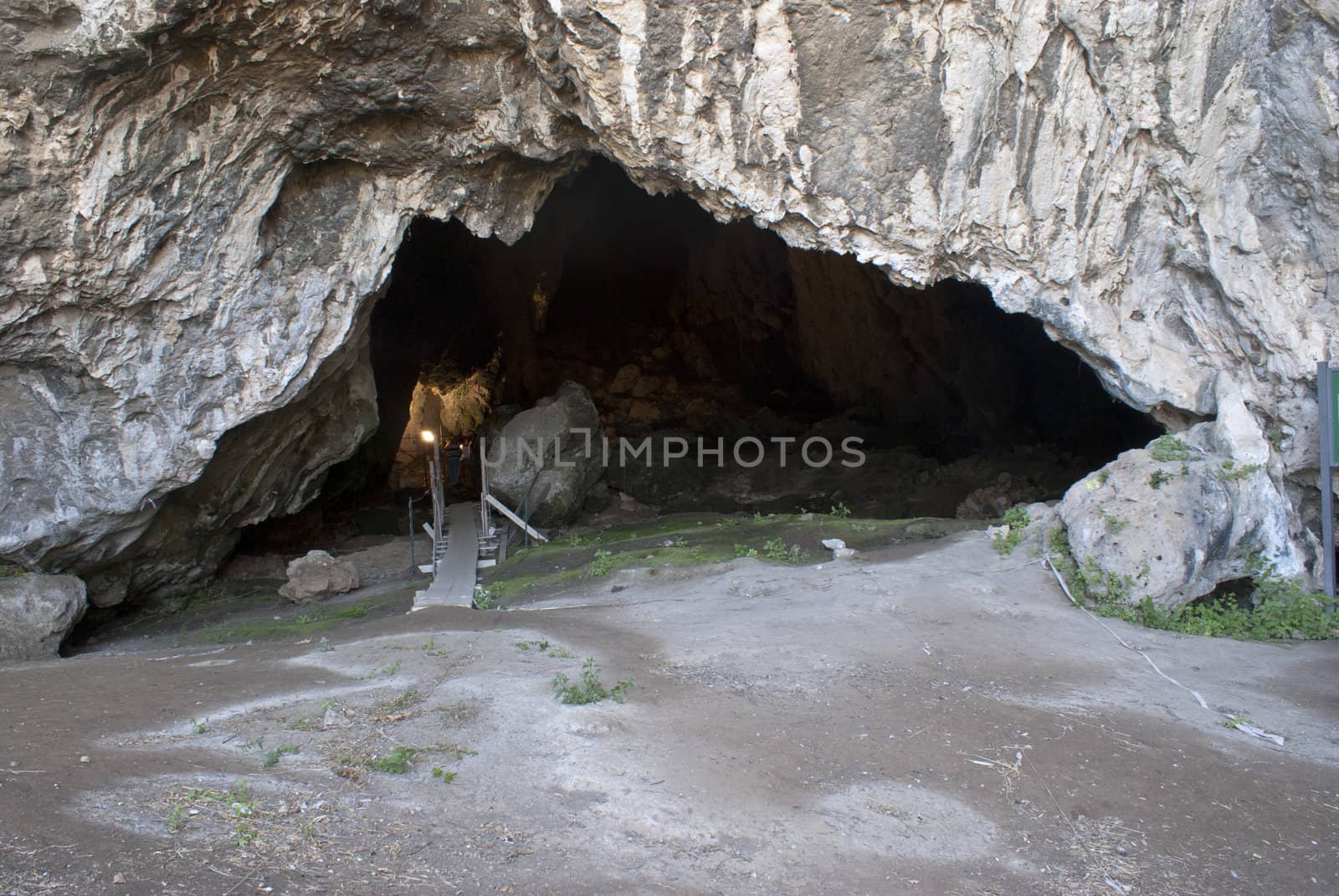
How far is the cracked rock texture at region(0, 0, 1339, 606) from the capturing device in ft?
25.5

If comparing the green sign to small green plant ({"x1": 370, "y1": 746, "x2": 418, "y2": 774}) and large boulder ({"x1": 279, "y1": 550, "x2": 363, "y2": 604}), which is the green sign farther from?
large boulder ({"x1": 279, "y1": 550, "x2": 363, "y2": 604})

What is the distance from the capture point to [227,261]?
30.8ft

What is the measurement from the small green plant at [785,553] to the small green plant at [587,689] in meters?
4.00

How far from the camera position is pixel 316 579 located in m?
12.1

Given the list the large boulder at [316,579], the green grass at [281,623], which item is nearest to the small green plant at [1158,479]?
the green grass at [281,623]

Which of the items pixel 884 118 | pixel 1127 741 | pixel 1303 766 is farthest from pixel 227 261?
pixel 1303 766

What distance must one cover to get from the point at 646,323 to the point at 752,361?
3.31 m

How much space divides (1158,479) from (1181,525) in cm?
57

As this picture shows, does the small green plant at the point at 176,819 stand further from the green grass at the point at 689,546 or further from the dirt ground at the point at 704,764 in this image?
the green grass at the point at 689,546

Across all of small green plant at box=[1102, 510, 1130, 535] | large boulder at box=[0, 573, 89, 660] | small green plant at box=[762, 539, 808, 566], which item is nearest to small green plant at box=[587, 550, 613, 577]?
small green plant at box=[762, 539, 808, 566]

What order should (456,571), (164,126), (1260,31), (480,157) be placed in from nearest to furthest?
(1260,31), (164,126), (480,157), (456,571)

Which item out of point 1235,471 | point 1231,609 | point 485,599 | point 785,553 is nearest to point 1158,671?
point 1231,609

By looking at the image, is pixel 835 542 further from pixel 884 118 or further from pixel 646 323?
pixel 646 323

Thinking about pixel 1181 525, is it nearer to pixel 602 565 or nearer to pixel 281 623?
pixel 602 565
